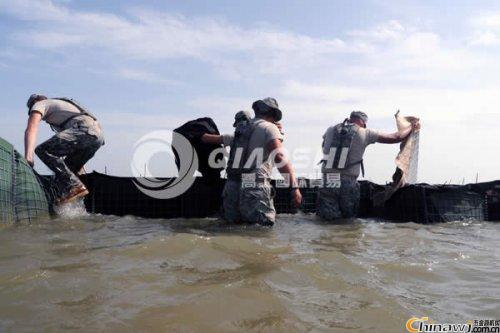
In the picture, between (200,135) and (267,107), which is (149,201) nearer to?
(200,135)

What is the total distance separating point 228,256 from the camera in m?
3.61

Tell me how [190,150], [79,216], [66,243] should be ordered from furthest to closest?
[190,150], [79,216], [66,243]

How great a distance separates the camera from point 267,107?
231 inches

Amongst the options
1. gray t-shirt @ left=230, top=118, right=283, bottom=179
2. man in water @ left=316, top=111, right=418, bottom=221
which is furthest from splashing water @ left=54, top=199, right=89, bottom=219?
man in water @ left=316, top=111, right=418, bottom=221

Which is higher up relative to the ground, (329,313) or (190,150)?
(190,150)

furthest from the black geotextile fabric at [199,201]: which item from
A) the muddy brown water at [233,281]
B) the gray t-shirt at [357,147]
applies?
the muddy brown water at [233,281]

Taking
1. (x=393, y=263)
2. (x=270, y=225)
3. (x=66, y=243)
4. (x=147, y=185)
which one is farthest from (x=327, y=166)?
(x=66, y=243)

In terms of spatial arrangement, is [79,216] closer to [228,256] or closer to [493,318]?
[228,256]

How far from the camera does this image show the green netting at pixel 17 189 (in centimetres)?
489

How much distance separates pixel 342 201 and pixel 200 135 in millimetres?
2298

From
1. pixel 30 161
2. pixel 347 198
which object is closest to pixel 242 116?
pixel 347 198

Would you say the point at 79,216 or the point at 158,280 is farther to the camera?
the point at 79,216

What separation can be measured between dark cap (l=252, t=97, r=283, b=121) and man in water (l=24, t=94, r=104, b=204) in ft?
7.30

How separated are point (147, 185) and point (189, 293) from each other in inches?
175
